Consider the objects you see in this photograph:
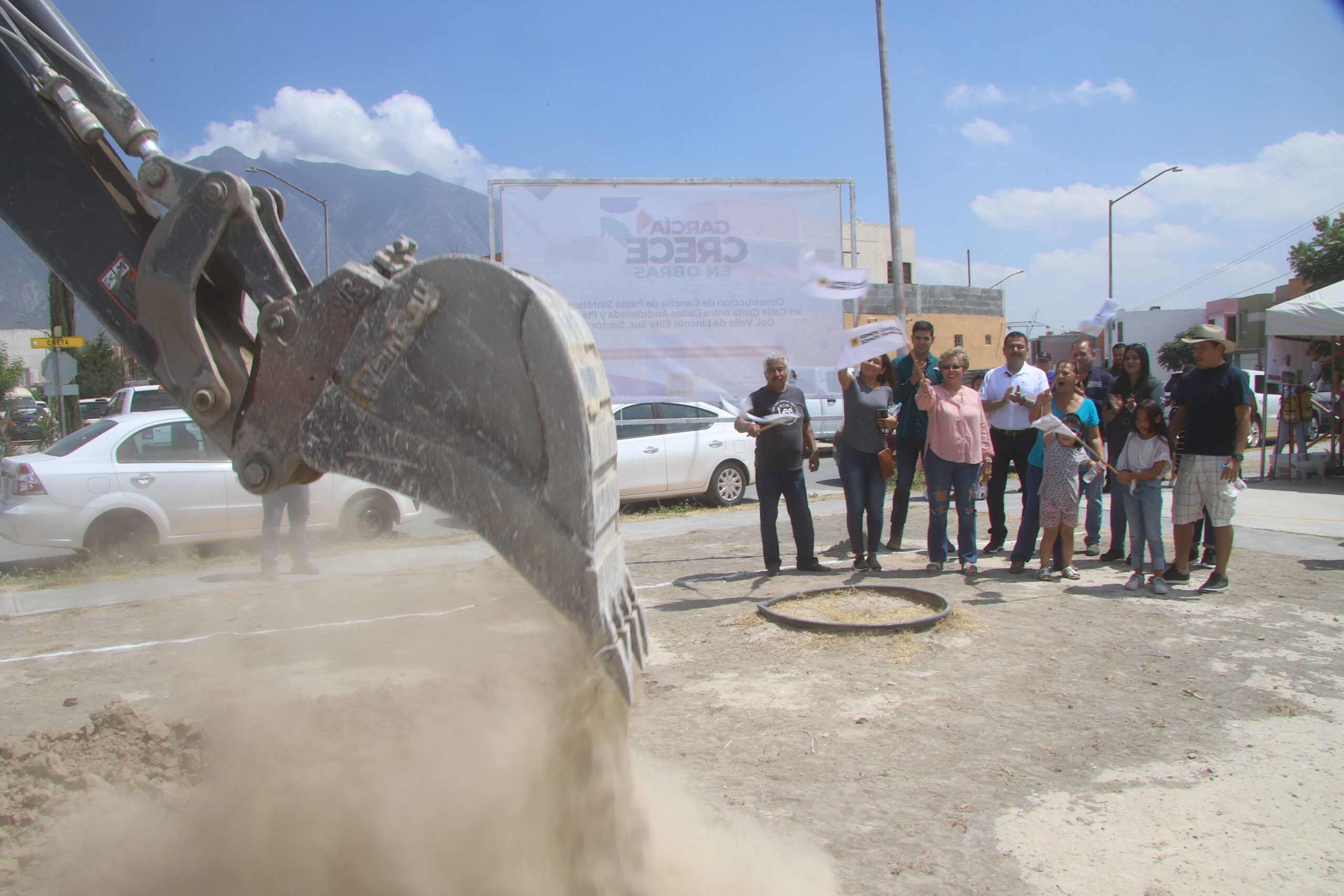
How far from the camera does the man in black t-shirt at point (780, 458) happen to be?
23.0ft

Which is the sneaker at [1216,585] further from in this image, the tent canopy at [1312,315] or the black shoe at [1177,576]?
the tent canopy at [1312,315]

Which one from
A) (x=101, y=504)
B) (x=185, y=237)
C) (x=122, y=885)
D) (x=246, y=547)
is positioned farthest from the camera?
(x=246, y=547)

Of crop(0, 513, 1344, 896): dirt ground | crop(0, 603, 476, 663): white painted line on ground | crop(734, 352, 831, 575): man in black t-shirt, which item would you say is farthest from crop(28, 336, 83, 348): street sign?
crop(734, 352, 831, 575): man in black t-shirt

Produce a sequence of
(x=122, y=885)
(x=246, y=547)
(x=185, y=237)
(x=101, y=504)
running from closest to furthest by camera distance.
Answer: (x=185, y=237) < (x=122, y=885) < (x=101, y=504) < (x=246, y=547)

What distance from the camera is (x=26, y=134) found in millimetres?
2305

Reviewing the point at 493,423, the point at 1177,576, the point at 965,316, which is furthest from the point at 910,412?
the point at 965,316

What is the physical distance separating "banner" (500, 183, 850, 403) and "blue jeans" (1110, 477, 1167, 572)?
2.99 metres

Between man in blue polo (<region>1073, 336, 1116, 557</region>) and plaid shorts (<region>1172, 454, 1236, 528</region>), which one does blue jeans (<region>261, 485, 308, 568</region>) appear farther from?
plaid shorts (<region>1172, 454, 1236, 528</region>)

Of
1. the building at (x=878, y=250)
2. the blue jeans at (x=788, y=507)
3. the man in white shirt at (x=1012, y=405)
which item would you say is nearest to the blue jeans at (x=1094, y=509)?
the man in white shirt at (x=1012, y=405)

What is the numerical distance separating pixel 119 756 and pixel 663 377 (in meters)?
5.79

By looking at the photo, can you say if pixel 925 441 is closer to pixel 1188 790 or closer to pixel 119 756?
pixel 1188 790

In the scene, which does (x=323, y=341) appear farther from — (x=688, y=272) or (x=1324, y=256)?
(x=1324, y=256)

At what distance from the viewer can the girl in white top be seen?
6512 mm

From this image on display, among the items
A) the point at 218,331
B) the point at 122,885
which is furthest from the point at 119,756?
the point at 218,331
